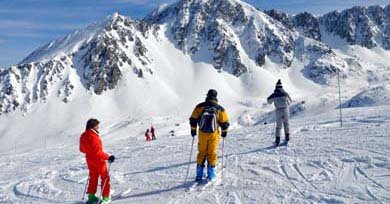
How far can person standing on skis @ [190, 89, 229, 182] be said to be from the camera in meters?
12.1

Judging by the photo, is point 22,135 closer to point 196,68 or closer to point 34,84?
point 34,84

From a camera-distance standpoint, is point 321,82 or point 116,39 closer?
point 116,39

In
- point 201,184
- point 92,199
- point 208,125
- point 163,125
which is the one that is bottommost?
point 92,199

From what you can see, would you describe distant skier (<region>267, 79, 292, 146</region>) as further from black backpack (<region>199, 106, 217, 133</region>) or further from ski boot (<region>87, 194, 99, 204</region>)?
ski boot (<region>87, 194, 99, 204</region>)

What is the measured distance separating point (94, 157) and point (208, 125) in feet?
9.55

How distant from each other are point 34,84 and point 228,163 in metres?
152

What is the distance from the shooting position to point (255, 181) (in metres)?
12.3

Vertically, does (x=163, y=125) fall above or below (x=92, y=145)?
above

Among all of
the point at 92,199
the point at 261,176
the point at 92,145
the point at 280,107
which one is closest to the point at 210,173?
the point at 261,176

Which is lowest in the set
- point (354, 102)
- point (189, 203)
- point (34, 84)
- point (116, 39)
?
point (189, 203)

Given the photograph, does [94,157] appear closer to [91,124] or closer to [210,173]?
[91,124]

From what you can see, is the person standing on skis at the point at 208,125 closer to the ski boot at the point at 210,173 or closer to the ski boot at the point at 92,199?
the ski boot at the point at 210,173

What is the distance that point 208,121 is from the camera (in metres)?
12.1

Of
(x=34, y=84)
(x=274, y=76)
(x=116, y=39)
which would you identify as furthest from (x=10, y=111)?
(x=274, y=76)
